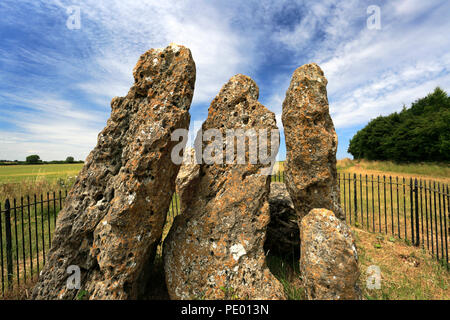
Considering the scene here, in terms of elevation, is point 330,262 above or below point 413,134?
below

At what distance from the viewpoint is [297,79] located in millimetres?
3785

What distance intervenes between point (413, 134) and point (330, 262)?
27603mm

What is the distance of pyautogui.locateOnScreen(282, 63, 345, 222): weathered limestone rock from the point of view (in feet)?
11.8

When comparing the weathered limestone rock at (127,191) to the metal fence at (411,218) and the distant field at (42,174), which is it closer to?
the metal fence at (411,218)

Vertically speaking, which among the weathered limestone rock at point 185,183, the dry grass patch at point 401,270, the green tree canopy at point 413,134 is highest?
the green tree canopy at point 413,134

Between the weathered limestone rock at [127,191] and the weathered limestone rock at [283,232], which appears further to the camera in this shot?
the weathered limestone rock at [283,232]

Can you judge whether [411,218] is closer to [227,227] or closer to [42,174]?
[227,227]

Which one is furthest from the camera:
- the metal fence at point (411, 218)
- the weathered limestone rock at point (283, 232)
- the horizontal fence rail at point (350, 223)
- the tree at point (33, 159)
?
the tree at point (33, 159)

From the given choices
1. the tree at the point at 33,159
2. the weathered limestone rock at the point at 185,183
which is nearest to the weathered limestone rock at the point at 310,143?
the weathered limestone rock at the point at 185,183

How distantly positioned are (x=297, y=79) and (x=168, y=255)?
3775 mm

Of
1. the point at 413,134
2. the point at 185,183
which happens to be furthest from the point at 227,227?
the point at 413,134

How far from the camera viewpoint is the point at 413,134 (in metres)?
22.7

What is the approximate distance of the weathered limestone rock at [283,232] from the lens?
5008 mm

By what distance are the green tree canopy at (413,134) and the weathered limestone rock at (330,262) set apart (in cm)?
2475
